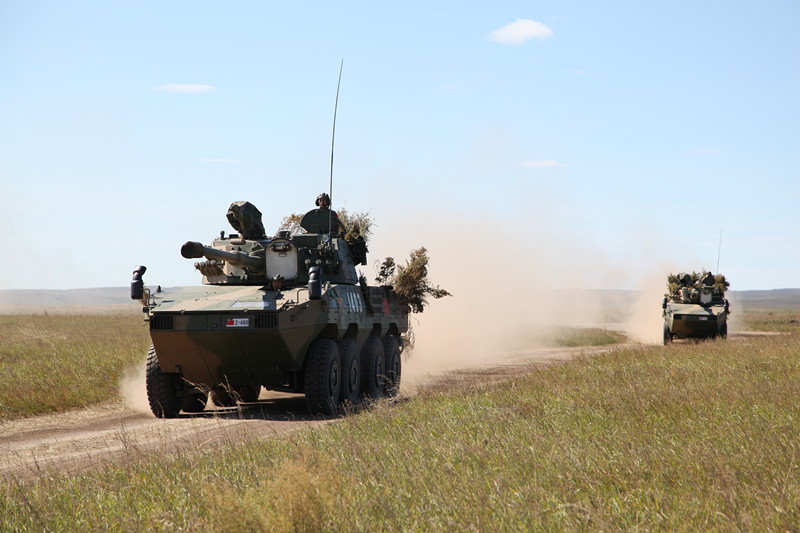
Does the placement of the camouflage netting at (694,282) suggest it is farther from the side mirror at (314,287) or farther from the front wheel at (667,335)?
the side mirror at (314,287)

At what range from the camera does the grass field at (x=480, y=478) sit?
4918 mm

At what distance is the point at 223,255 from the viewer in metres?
11.4

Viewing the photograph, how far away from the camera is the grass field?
4918 mm

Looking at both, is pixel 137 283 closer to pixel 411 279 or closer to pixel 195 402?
pixel 195 402

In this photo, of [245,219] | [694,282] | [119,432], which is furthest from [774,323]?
[119,432]

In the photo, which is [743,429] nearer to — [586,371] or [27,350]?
[586,371]

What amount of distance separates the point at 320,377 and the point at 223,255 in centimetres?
213

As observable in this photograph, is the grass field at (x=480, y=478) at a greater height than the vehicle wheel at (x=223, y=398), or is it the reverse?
the grass field at (x=480, y=478)

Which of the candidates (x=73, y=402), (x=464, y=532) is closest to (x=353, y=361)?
(x=73, y=402)

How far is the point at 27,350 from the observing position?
65.2ft

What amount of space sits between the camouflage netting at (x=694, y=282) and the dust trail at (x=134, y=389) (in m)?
20.4

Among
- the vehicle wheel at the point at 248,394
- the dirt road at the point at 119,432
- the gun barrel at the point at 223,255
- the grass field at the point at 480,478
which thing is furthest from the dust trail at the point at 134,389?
the grass field at the point at 480,478

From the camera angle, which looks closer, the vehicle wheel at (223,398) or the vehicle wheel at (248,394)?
the vehicle wheel at (223,398)

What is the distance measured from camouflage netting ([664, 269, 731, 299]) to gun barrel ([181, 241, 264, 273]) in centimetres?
2071
